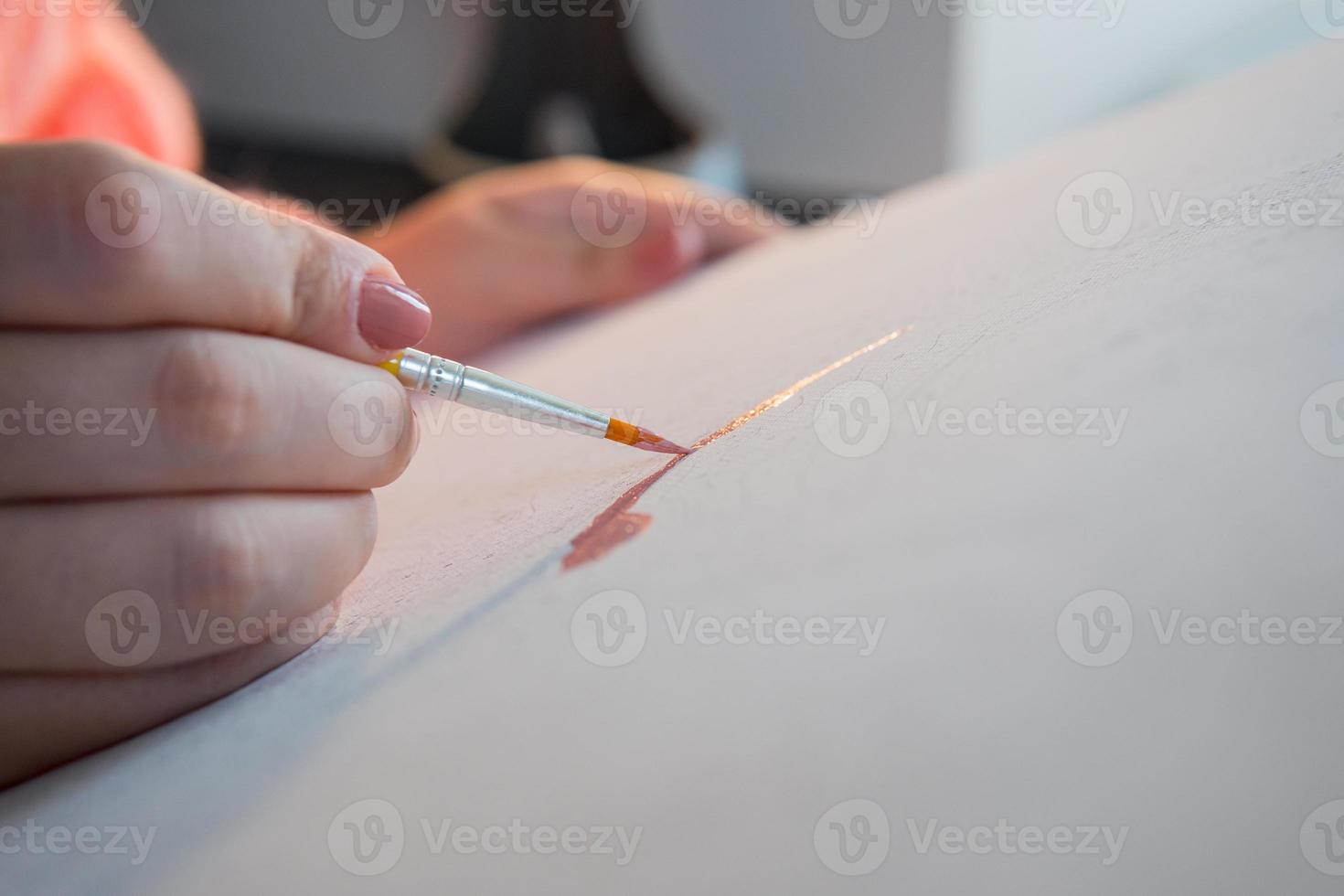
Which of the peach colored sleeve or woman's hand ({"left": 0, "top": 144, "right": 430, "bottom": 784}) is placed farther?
the peach colored sleeve

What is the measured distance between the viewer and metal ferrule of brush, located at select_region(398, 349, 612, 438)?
0.29 m

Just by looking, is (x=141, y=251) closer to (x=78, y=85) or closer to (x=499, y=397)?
(x=499, y=397)

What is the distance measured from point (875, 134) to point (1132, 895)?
5.20ft

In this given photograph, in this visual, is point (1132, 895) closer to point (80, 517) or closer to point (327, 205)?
point (80, 517)

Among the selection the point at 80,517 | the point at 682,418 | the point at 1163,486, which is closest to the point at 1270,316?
the point at 1163,486

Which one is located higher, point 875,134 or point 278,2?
point 278,2

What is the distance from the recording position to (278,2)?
2430 mm

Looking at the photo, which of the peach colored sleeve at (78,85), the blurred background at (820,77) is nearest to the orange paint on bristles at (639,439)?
the peach colored sleeve at (78,85)

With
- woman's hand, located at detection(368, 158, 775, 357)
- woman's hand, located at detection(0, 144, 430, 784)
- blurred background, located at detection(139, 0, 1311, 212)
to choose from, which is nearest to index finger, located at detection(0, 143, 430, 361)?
woman's hand, located at detection(0, 144, 430, 784)

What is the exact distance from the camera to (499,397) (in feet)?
0.97

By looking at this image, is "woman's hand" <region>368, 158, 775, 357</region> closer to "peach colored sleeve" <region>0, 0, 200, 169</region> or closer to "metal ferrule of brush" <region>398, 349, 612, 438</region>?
"peach colored sleeve" <region>0, 0, 200, 169</region>

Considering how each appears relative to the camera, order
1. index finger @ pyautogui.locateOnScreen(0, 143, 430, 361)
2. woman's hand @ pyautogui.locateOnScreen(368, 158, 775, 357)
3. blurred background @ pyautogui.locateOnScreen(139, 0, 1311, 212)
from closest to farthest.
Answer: index finger @ pyautogui.locateOnScreen(0, 143, 430, 361) < woman's hand @ pyautogui.locateOnScreen(368, 158, 775, 357) < blurred background @ pyautogui.locateOnScreen(139, 0, 1311, 212)

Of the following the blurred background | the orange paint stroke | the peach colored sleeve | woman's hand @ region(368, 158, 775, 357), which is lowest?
the orange paint stroke

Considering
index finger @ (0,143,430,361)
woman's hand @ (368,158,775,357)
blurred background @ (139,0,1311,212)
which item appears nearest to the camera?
index finger @ (0,143,430,361)
